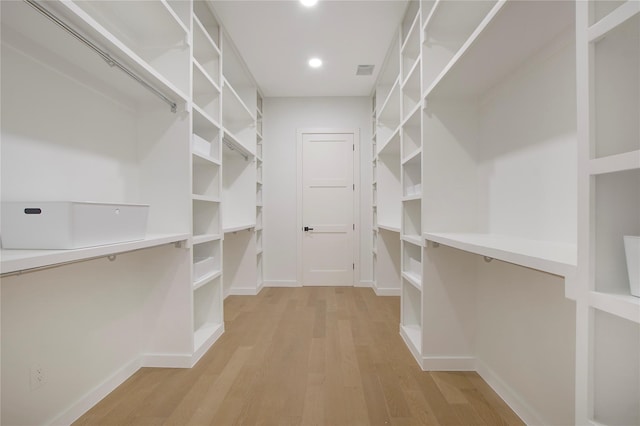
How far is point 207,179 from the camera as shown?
253 cm

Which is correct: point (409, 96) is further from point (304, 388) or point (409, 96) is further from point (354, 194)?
point (304, 388)

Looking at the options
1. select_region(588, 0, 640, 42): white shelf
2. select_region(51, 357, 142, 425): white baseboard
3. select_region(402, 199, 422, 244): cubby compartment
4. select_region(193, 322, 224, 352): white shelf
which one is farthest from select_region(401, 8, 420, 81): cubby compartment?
select_region(51, 357, 142, 425): white baseboard

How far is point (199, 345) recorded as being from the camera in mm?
2127

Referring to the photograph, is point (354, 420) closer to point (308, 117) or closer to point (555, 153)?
point (555, 153)

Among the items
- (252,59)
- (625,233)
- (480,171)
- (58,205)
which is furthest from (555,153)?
(252,59)

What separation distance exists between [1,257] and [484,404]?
7.14 feet

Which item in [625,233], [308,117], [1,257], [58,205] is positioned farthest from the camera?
[308,117]

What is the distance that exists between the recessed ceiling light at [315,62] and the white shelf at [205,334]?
2.91 m

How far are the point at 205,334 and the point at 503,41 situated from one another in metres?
2.65

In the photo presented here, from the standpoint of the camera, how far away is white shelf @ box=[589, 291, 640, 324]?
1.92 ft

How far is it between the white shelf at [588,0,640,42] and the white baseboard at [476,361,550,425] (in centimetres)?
158

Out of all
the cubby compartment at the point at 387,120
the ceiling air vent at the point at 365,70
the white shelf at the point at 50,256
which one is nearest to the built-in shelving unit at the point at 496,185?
the cubby compartment at the point at 387,120

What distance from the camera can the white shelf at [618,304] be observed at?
1.92 feet

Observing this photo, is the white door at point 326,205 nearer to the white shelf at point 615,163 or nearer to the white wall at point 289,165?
the white wall at point 289,165
